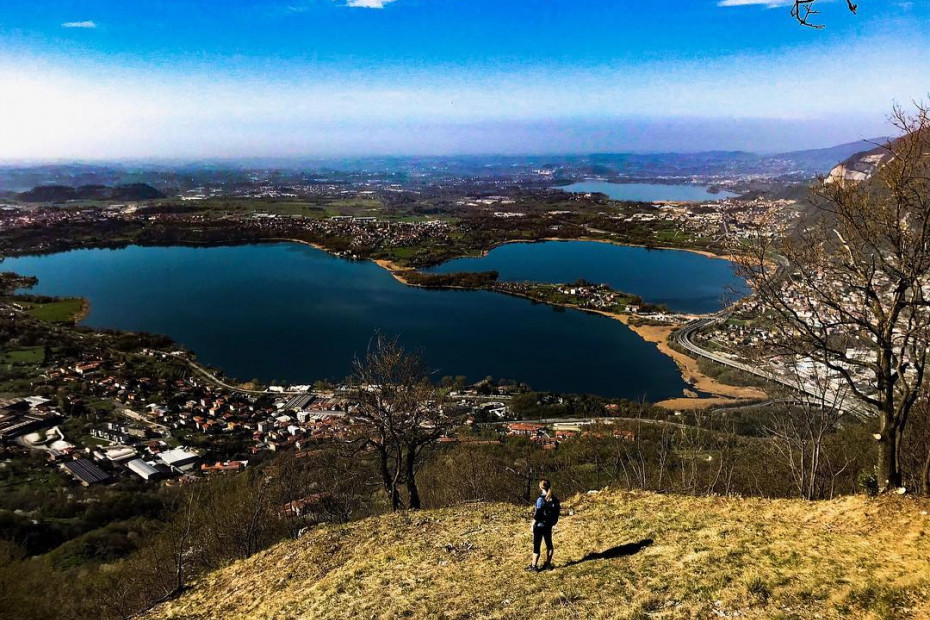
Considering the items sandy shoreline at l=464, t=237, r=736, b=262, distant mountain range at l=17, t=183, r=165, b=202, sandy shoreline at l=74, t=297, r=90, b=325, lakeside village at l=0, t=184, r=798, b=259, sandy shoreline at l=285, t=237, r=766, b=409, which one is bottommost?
sandy shoreline at l=285, t=237, r=766, b=409

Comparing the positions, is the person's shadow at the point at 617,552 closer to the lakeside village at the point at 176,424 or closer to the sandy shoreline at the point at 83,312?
the lakeside village at the point at 176,424

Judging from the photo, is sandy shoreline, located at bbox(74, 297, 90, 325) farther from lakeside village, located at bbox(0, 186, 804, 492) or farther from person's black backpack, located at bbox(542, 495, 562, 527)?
person's black backpack, located at bbox(542, 495, 562, 527)

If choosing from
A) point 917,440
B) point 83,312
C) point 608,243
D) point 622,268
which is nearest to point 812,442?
point 917,440

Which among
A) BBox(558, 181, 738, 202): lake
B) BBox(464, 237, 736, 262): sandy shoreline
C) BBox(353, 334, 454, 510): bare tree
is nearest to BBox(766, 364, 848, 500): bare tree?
BBox(353, 334, 454, 510): bare tree

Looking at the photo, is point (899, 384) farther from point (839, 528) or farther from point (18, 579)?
point (18, 579)

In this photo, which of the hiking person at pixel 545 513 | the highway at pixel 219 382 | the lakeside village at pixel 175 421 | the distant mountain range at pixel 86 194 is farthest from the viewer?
the distant mountain range at pixel 86 194

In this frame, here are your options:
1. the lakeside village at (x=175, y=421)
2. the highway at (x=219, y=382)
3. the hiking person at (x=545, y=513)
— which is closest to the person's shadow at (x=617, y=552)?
the hiking person at (x=545, y=513)
